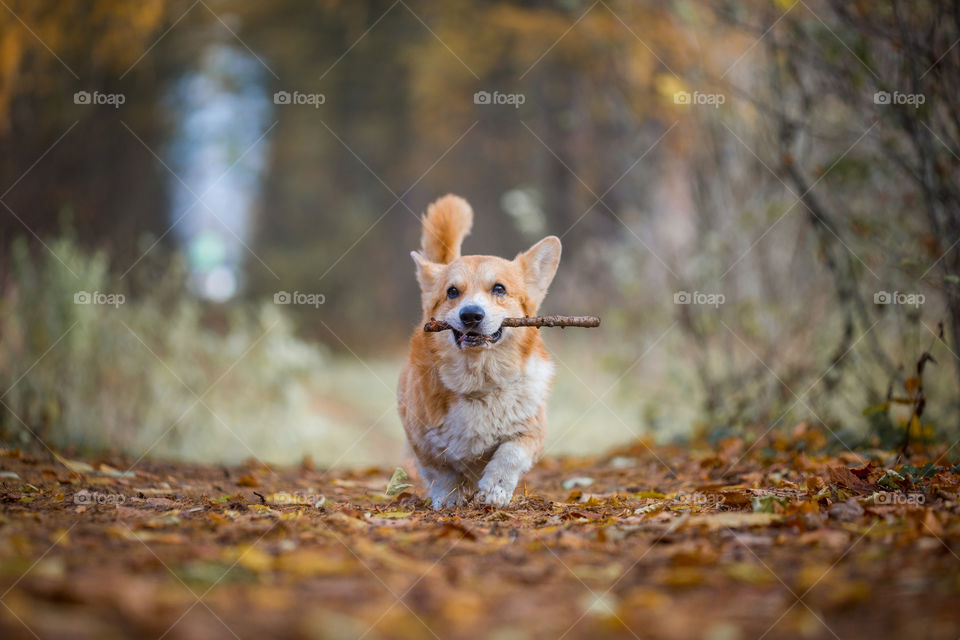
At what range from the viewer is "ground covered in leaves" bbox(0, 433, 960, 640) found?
73.1 inches

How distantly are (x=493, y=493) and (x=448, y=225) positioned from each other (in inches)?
71.1

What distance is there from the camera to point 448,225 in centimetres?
484

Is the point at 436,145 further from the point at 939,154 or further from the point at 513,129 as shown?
the point at 939,154

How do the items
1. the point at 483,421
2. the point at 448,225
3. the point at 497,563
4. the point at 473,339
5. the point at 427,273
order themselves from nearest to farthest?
1. the point at 497,563
2. the point at 473,339
3. the point at 483,421
4. the point at 427,273
5. the point at 448,225

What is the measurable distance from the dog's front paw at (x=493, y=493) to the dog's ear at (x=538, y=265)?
1.17 metres

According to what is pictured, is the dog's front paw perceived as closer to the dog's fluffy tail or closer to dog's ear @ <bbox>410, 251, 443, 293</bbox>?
dog's ear @ <bbox>410, 251, 443, 293</bbox>

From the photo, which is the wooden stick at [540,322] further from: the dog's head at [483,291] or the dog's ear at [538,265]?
the dog's ear at [538,265]

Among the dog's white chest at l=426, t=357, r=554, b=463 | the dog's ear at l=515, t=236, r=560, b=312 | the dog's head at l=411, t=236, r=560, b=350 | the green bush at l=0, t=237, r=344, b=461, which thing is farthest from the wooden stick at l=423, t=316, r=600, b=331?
the green bush at l=0, t=237, r=344, b=461

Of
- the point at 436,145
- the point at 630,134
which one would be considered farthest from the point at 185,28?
the point at 630,134

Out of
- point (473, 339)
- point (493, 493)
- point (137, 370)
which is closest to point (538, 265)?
point (473, 339)

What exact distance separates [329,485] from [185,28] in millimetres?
10083

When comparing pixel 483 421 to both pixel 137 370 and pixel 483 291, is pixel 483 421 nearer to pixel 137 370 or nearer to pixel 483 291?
pixel 483 291

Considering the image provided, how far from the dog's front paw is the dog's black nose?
79 cm

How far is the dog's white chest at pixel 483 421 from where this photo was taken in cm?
405
